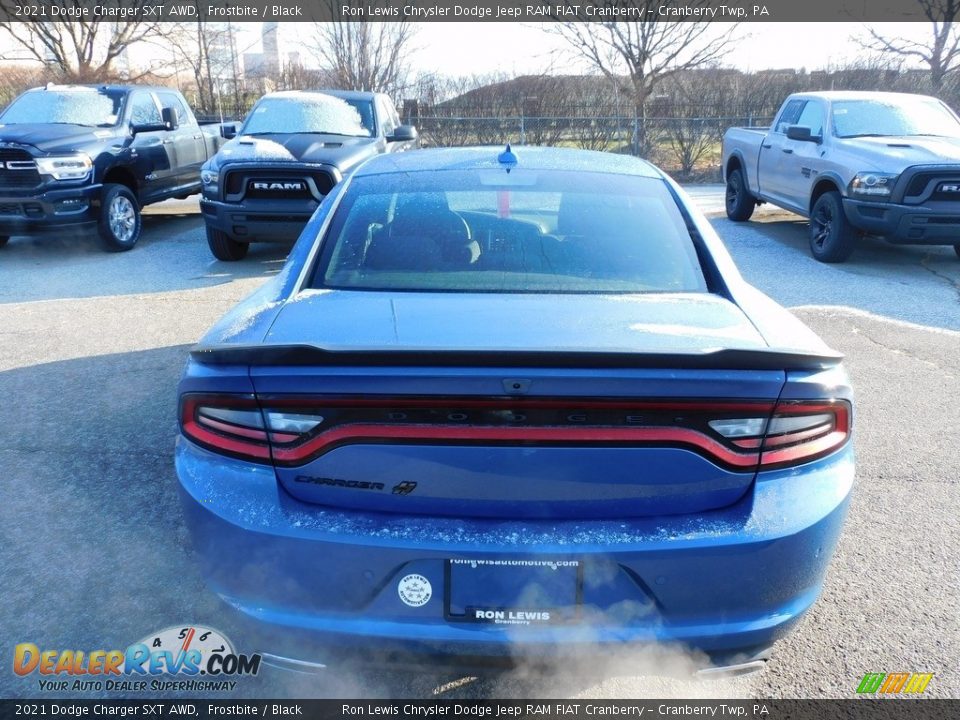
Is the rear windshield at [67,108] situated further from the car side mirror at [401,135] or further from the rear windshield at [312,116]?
the car side mirror at [401,135]

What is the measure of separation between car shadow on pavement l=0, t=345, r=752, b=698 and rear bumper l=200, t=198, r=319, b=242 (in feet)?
11.4

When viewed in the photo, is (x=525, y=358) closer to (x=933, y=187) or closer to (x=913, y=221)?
(x=913, y=221)

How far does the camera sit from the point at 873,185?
8.45m

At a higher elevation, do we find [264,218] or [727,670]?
[264,218]

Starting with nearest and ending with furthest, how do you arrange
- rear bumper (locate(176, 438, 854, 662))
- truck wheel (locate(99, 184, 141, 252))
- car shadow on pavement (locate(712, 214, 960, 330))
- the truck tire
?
rear bumper (locate(176, 438, 854, 662)) → car shadow on pavement (locate(712, 214, 960, 330)) → truck wheel (locate(99, 184, 141, 252)) → the truck tire

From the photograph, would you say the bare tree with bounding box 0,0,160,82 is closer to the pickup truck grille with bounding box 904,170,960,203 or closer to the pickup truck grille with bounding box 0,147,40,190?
the pickup truck grille with bounding box 0,147,40,190

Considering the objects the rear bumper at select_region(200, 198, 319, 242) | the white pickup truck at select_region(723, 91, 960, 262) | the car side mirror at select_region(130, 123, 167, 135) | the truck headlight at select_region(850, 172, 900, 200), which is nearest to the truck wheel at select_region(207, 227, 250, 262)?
the rear bumper at select_region(200, 198, 319, 242)

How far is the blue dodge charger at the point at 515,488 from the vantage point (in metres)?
1.94

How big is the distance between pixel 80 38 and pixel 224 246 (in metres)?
21.1

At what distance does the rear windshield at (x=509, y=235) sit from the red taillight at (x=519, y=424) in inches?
33.0

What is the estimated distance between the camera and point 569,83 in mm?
21125

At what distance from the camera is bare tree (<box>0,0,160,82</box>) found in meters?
24.2

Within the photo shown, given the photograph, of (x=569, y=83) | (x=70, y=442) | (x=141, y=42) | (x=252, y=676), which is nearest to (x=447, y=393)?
(x=252, y=676)

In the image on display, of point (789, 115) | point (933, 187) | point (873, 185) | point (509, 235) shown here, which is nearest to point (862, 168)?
point (873, 185)
